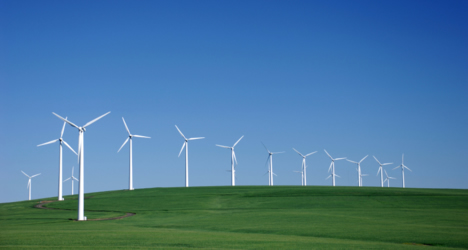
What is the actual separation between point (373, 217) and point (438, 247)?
1800cm

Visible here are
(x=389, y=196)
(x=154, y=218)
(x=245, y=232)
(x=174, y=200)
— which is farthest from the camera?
(x=174, y=200)

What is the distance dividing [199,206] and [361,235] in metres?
34.6

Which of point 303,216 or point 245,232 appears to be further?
point 303,216

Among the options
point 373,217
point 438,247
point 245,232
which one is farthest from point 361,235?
point 373,217

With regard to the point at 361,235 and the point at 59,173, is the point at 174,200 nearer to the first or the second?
the point at 59,173

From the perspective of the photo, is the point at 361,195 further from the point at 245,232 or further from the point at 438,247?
the point at 438,247

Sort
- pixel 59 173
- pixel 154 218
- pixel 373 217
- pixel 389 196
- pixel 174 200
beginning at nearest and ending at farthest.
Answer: pixel 373 217 → pixel 154 218 → pixel 389 196 → pixel 174 200 → pixel 59 173

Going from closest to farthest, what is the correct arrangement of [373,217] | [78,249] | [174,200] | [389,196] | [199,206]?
[78,249] → [373,217] → [199,206] → [389,196] → [174,200]

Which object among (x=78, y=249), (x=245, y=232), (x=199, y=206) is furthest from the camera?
(x=199, y=206)

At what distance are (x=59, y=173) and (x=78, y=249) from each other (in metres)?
67.8

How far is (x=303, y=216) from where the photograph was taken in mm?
44031

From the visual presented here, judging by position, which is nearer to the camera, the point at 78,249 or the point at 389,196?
the point at 78,249

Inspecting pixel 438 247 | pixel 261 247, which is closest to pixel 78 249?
pixel 261 247

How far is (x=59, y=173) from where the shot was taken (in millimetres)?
86375
